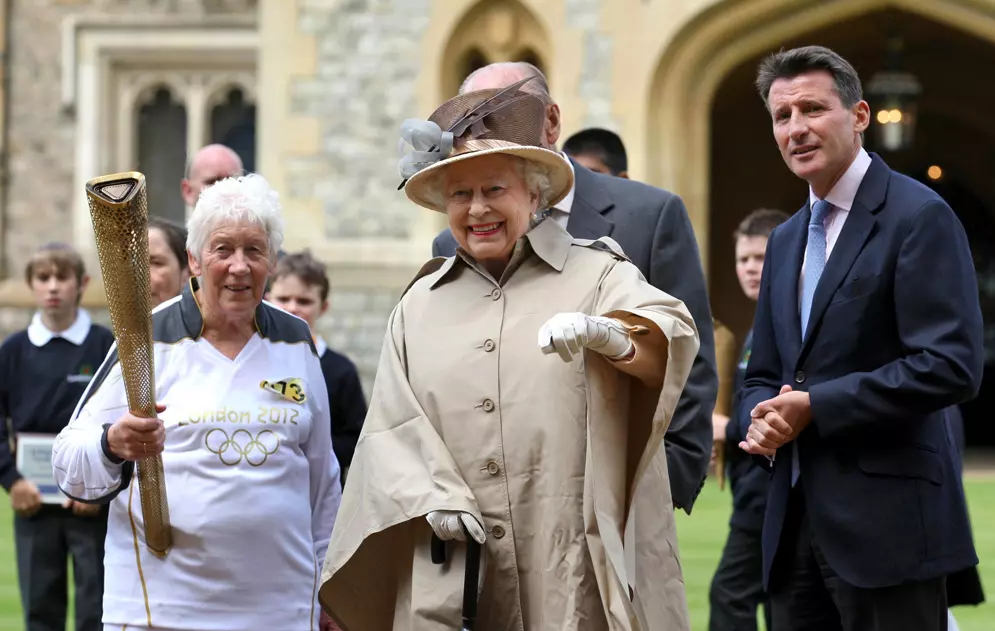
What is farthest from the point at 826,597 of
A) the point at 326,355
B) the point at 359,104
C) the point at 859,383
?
the point at 359,104

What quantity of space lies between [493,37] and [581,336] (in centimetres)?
1027

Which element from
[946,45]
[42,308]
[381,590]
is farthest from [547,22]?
[381,590]

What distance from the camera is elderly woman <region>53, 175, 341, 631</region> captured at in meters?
3.60

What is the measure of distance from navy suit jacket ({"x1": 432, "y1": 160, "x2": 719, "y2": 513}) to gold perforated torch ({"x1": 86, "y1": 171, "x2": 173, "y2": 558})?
89 cm

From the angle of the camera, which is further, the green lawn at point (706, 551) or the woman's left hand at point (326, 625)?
the green lawn at point (706, 551)

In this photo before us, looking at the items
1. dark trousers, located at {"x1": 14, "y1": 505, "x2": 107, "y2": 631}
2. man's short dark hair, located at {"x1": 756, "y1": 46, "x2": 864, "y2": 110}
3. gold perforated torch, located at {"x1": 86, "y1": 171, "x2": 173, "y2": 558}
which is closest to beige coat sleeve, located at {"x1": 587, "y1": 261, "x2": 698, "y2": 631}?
man's short dark hair, located at {"x1": 756, "y1": 46, "x2": 864, "y2": 110}

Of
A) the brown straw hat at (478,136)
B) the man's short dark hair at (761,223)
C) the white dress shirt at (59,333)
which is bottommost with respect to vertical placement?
the white dress shirt at (59,333)

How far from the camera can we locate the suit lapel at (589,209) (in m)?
3.96

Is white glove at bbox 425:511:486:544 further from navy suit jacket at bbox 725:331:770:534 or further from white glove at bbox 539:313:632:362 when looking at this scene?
navy suit jacket at bbox 725:331:770:534

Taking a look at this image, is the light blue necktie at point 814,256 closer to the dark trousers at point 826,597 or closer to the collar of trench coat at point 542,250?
the dark trousers at point 826,597

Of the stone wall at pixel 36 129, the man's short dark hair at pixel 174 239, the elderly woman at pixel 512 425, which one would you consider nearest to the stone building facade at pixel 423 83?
the stone wall at pixel 36 129

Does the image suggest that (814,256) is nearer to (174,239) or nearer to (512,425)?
(512,425)

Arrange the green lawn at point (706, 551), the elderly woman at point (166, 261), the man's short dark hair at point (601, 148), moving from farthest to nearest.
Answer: the green lawn at point (706, 551)
the man's short dark hair at point (601, 148)
the elderly woman at point (166, 261)

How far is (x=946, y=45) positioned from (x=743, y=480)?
1203cm
